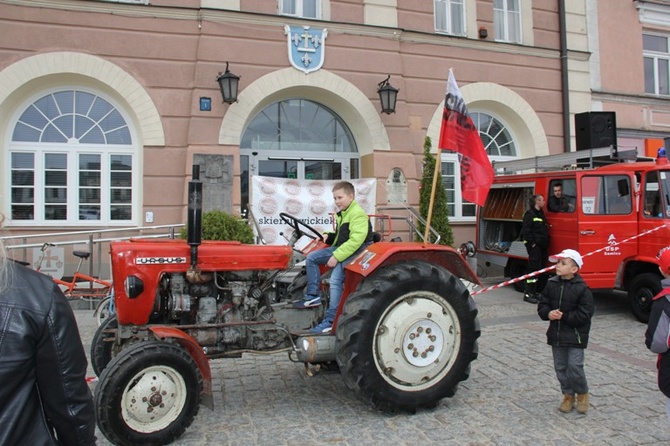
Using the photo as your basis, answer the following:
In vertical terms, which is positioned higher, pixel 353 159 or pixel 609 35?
pixel 609 35

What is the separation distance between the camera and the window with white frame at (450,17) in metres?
12.4

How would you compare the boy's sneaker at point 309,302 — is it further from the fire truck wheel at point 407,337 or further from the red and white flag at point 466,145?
the red and white flag at point 466,145

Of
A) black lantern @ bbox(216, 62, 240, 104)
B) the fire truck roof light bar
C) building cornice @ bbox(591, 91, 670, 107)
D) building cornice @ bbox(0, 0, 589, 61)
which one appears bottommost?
the fire truck roof light bar

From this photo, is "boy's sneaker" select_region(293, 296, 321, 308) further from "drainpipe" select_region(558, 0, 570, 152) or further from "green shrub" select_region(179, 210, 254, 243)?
"drainpipe" select_region(558, 0, 570, 152)

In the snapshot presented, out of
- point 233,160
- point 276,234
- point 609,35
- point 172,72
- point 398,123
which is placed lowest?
point 276,234

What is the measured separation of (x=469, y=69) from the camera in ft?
40.5

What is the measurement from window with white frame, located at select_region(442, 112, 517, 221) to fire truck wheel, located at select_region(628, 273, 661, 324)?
191 inches

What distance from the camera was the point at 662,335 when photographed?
3.26m

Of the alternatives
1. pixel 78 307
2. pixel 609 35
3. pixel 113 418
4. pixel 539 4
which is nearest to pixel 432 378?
pixel 113 418

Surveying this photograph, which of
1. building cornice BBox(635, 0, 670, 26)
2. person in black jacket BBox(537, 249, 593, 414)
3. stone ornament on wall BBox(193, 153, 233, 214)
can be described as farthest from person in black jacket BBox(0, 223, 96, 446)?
building cornice BBox(635, 0, 670, 26)

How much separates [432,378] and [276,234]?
6099mm

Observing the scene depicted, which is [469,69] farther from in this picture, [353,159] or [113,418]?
[113,418]

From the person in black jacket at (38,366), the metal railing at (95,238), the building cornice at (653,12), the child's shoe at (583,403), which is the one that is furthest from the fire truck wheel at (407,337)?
the building cornice at (653,12)

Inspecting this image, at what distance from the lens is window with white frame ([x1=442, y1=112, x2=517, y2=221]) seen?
12.6m
